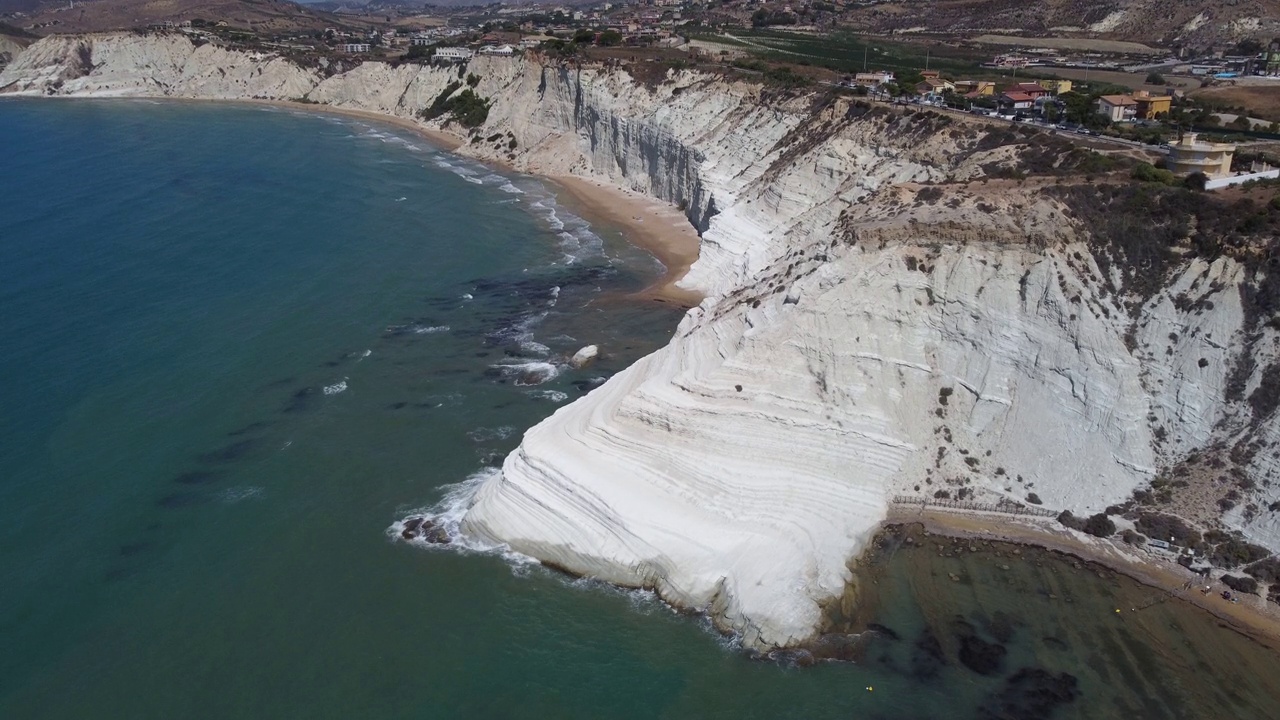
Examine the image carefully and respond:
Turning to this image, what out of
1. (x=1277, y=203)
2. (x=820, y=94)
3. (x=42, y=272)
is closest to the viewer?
(x=1277, y=203)

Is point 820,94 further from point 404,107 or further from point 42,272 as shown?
point 404,107

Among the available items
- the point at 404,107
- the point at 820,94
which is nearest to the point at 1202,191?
the point at 820,94

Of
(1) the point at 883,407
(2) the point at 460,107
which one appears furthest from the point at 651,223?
(2) the point at 460,107

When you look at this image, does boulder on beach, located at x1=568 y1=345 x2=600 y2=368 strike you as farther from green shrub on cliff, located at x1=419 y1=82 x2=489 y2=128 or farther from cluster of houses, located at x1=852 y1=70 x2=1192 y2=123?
green shrub on cliff, located at x1=419 y1=82 x2=489 y2=128

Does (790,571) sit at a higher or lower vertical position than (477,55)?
lower

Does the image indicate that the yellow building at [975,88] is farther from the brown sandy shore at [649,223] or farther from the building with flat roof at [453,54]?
the building with flat roof at [453,54]

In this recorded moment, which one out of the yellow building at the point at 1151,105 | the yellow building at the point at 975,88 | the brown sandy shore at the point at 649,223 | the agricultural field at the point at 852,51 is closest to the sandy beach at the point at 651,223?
the brown sandy shore at the point at 649,223
